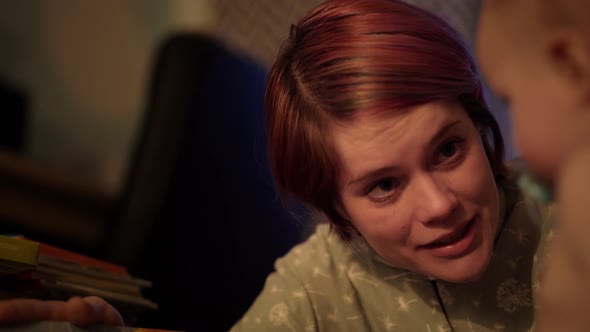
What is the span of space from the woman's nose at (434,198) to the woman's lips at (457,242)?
0.08 ft

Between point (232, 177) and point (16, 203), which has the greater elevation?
point (232, 177)

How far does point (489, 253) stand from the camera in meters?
0.46

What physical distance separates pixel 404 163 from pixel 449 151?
0.04m

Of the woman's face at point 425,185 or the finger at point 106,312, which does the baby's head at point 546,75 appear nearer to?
the woman's face at point 425,185

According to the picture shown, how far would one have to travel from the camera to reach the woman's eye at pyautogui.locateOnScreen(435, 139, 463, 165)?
43cm

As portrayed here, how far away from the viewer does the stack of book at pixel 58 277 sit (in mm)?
467

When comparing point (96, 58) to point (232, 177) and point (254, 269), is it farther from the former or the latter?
point (254, 269)

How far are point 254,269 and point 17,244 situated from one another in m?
0.27

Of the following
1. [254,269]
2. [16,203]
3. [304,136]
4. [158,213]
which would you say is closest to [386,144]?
[304,136]

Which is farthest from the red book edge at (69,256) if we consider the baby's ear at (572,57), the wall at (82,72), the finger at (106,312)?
the wall at (82,72)

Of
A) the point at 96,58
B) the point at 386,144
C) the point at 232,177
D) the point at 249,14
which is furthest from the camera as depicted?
the point at 96,58

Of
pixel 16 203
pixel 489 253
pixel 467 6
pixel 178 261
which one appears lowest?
pixel 16 203

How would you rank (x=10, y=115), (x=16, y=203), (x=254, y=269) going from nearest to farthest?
(x=254, y=269) < (x=16, y=203) < (x=10, y=115)

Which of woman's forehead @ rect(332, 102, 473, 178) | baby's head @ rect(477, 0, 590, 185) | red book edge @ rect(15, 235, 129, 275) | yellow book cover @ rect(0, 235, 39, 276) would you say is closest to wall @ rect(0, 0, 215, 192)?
red book edge @ rect(15, 235, 129, 275)
